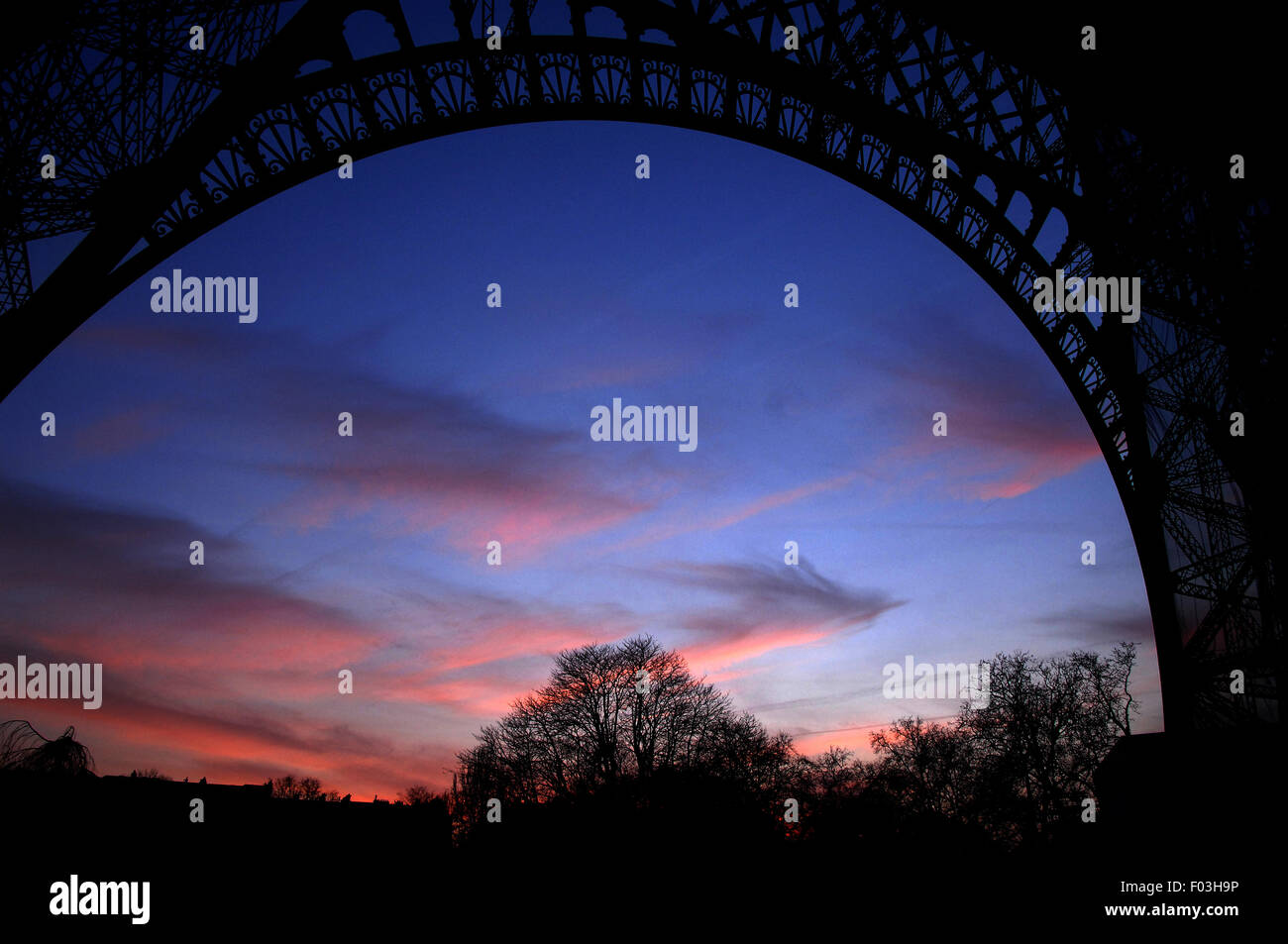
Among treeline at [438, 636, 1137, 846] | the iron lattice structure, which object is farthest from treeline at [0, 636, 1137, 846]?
the iron lattice structure

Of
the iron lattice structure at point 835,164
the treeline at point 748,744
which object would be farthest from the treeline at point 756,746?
the iron lattice structure at point 835,164

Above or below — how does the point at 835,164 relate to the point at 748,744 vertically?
above

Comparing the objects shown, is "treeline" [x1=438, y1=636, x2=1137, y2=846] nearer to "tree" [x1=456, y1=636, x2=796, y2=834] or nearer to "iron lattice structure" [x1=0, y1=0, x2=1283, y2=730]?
"tree" [x1=456, y1=636, x2=796, y2=834]

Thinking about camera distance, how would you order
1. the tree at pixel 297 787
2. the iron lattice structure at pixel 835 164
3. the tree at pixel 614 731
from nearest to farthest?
the iron lattice structure at pixel 835 164, the tree at pixel 614 731, the tree at pixel 297 787

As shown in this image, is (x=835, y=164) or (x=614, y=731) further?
(x=614, y=731)

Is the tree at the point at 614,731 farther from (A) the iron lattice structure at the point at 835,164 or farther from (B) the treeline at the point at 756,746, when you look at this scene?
(A) the iron lattice structure at the point at 835,164

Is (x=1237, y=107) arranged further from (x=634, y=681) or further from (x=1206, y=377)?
(x=634, y=681)

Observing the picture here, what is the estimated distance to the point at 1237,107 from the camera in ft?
36.6

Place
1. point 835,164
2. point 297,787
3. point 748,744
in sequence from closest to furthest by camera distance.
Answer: point 835,164 → point 748,744 → point 297,787

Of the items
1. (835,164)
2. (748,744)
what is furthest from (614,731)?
(835,164)

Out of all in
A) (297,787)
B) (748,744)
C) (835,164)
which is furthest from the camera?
(297,787)

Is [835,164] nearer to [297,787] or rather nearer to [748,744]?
[748,744]
